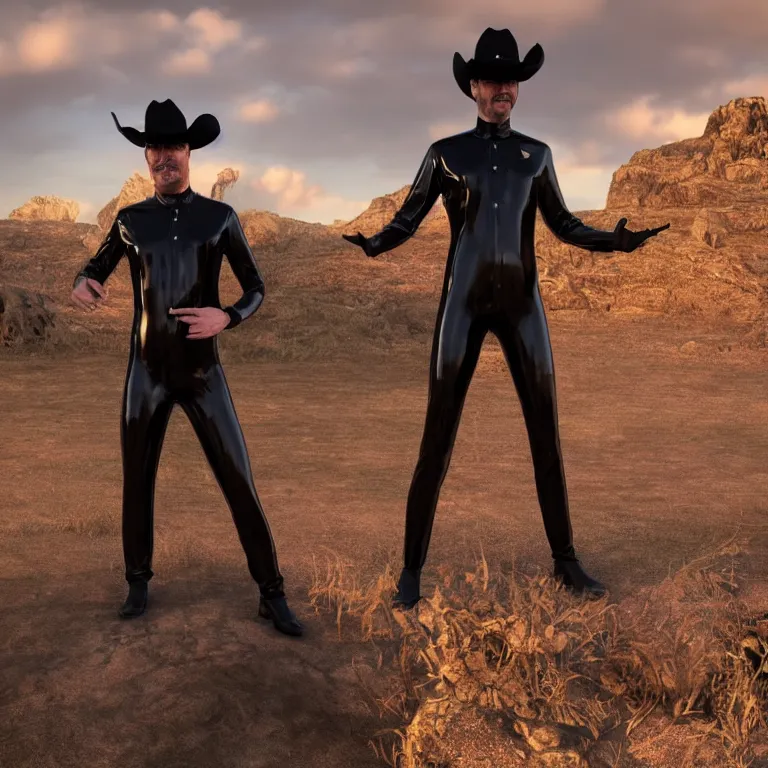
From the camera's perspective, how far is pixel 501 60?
3582 mm

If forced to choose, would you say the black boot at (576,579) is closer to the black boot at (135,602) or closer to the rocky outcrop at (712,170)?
the black boot at (135,602)

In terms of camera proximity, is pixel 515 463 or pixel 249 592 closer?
pixel 249 592

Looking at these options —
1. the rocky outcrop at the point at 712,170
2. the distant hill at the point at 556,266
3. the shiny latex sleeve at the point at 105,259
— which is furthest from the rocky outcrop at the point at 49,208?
the shiny latex sleeve at the point at 105,259

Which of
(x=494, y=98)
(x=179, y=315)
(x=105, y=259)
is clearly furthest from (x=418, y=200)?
(x=105, y=259)

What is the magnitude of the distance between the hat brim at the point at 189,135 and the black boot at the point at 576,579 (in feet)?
8.08

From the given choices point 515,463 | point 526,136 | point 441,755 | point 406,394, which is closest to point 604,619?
point 441,755

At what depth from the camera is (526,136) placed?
382 cm

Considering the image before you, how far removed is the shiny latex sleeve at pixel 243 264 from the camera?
3.63m

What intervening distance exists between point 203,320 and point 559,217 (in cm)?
160

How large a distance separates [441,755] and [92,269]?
2443mm

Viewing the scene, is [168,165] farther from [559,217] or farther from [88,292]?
[559,217]

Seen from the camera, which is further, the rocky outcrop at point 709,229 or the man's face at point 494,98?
the rocky outcrop at point 709,229

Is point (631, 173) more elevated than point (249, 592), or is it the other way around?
point (631, 173)

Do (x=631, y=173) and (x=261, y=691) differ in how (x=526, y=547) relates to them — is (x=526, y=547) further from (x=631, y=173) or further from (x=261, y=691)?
(x=631, y=173)
